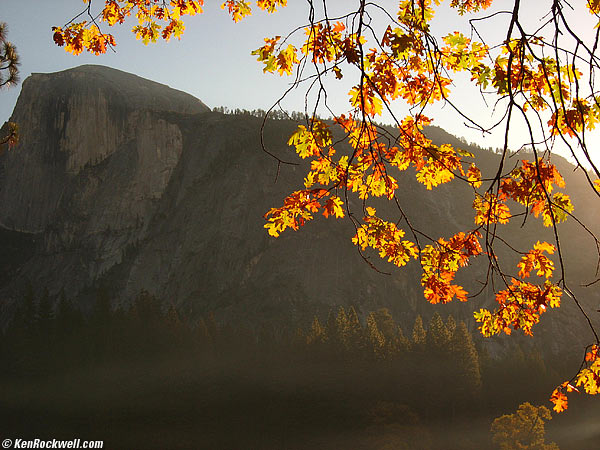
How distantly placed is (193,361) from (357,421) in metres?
12.4

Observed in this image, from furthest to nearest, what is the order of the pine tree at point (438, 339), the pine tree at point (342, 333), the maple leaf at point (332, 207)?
the pine tree at point (342, 333) → the pine tree at point (438, 339) → the maple leaf at point (332, 207)

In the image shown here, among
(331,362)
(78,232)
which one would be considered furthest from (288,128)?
(331,362)

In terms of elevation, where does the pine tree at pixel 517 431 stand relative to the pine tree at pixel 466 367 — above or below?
below

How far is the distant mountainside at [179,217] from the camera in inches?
2083

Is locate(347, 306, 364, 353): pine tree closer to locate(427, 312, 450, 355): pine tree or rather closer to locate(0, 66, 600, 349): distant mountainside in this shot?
locate(427, 312, 450, 355): pine tree

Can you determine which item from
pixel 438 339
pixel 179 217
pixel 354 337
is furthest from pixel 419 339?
pixel 179 217

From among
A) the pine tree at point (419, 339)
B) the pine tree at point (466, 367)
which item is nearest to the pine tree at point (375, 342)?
the pine tree at point (419, 339)

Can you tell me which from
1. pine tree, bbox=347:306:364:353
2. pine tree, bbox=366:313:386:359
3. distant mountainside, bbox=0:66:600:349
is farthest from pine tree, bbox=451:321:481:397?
distant mountainside, bbox=0:66:600:349

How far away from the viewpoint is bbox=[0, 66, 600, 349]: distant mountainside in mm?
52906

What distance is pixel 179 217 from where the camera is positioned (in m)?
62.0

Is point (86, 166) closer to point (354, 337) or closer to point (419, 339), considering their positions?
point (354, 337)

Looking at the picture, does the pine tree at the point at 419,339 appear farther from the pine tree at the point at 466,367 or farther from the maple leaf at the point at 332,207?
the maple leaf at the point at 332,207

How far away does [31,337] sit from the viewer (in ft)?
127

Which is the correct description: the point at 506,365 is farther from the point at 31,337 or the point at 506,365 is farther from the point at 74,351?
the point at 31,337
